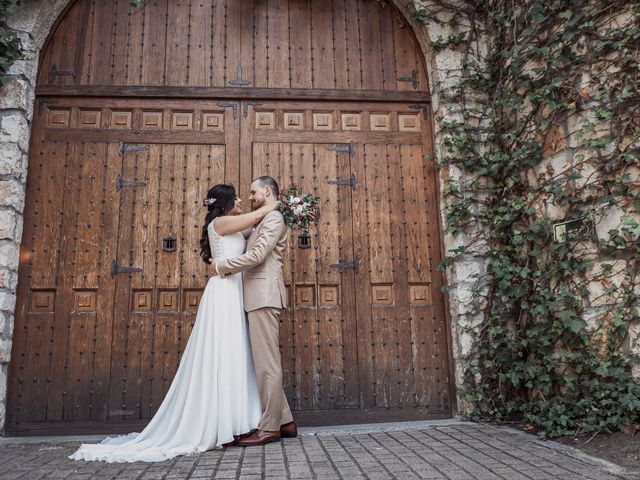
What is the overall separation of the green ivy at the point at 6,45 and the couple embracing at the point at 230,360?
2.09m

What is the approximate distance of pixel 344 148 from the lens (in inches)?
179

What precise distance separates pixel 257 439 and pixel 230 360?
0.54 m

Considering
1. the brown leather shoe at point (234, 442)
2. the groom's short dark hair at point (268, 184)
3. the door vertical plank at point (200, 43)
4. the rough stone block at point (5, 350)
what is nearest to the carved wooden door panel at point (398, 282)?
the groom's short dark hair at point (268, 184)

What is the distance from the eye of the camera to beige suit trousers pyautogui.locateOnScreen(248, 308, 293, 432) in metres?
3.29

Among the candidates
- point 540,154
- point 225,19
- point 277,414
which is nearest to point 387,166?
point 540,154

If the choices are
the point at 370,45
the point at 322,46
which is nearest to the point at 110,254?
the point at 322,46

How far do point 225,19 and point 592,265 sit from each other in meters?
3.86

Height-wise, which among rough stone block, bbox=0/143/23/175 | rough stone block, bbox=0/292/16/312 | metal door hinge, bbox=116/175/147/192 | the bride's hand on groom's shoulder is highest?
rough stone block, bbox=0/143/23/175

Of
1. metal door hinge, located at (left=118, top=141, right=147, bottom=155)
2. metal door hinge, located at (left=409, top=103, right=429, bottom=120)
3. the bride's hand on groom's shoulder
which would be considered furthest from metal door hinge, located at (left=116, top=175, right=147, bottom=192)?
metal door hinge, located at (left=409, top=103, right=429, bottom=120)

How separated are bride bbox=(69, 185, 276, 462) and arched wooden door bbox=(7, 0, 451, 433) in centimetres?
68

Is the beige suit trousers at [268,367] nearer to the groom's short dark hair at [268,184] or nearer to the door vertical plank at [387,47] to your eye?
the groom's short dark hair at [268,184]

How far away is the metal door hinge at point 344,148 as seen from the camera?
14.8 feet

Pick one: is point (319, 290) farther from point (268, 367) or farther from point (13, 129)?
point (13, 129)

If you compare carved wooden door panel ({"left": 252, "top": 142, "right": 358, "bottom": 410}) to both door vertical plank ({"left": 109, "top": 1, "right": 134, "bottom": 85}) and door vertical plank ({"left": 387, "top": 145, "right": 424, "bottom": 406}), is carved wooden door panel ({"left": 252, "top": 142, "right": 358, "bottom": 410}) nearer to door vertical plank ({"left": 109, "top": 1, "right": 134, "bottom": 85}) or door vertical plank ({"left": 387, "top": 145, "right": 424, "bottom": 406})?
door vertical plank ({"left": 387, "top": 145, "right": 424, "bottom": 406})
